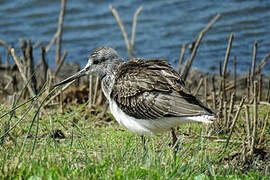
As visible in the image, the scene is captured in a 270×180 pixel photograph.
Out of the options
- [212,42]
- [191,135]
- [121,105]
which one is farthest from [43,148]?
[212,42]

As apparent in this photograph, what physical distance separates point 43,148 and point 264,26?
28.2ft

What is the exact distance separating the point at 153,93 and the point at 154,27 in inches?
312

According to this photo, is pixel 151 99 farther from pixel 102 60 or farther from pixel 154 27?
pixel 154 27

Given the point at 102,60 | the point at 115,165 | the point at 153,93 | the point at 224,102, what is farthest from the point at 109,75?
the point at 115,165

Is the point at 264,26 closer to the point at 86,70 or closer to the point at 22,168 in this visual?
the point at 86,70

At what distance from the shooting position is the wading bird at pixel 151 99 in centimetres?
521

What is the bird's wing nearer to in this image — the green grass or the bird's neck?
the bird's neck

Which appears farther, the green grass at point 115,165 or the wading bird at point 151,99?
the wading bird at point 151,99

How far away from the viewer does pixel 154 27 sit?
13.2 meters

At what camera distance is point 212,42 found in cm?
1212

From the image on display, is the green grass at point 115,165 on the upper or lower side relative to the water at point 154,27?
lower

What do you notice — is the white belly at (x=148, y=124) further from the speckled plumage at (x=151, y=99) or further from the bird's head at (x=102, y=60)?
the bird's head at (x=102, y=60)

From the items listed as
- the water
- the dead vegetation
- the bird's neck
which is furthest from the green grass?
the water

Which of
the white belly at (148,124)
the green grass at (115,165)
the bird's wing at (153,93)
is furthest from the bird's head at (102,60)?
the green grass at (115,165)
